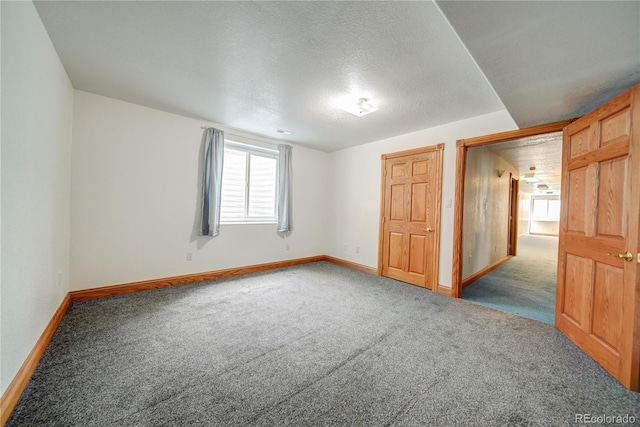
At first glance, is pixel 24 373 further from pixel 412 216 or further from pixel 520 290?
pixel 520 290

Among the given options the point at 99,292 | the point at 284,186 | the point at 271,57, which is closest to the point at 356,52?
the point at 271,57

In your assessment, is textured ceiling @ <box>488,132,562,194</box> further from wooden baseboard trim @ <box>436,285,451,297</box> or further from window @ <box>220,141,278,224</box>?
window @ <box>220,141,278,224</box>

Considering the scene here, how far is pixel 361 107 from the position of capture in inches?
111

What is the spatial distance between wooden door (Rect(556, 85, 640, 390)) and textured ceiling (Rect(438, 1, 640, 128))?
9.8 inches

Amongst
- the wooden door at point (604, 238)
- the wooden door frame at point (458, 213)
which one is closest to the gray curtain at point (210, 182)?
the wooden door frame at point (458, 213)

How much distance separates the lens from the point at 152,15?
1634mm

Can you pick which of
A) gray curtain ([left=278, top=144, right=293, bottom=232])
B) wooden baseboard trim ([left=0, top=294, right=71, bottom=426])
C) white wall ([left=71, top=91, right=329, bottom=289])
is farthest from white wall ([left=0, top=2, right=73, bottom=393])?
gray curtain ([left=278, top=144, right=293, bottom=232])

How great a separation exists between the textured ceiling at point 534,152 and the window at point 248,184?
409 centimetres

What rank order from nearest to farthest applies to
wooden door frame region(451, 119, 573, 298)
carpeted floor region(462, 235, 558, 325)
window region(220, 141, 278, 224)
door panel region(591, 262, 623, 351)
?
1. door panel region(591, 262, 623, 351)
2. carpeted floor region(462, 235, 558, 325)
3. wooden door frame region(451, 119, 573, 298)
4. window region(220, 141, 278, 224)

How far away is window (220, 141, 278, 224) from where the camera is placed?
4.06m

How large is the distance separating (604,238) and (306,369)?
253cm

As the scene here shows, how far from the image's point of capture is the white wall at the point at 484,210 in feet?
12.9

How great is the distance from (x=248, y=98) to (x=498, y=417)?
344cm

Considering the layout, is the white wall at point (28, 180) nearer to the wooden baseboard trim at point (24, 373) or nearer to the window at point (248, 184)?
the wooden baseboard trim at point (24, 373)
